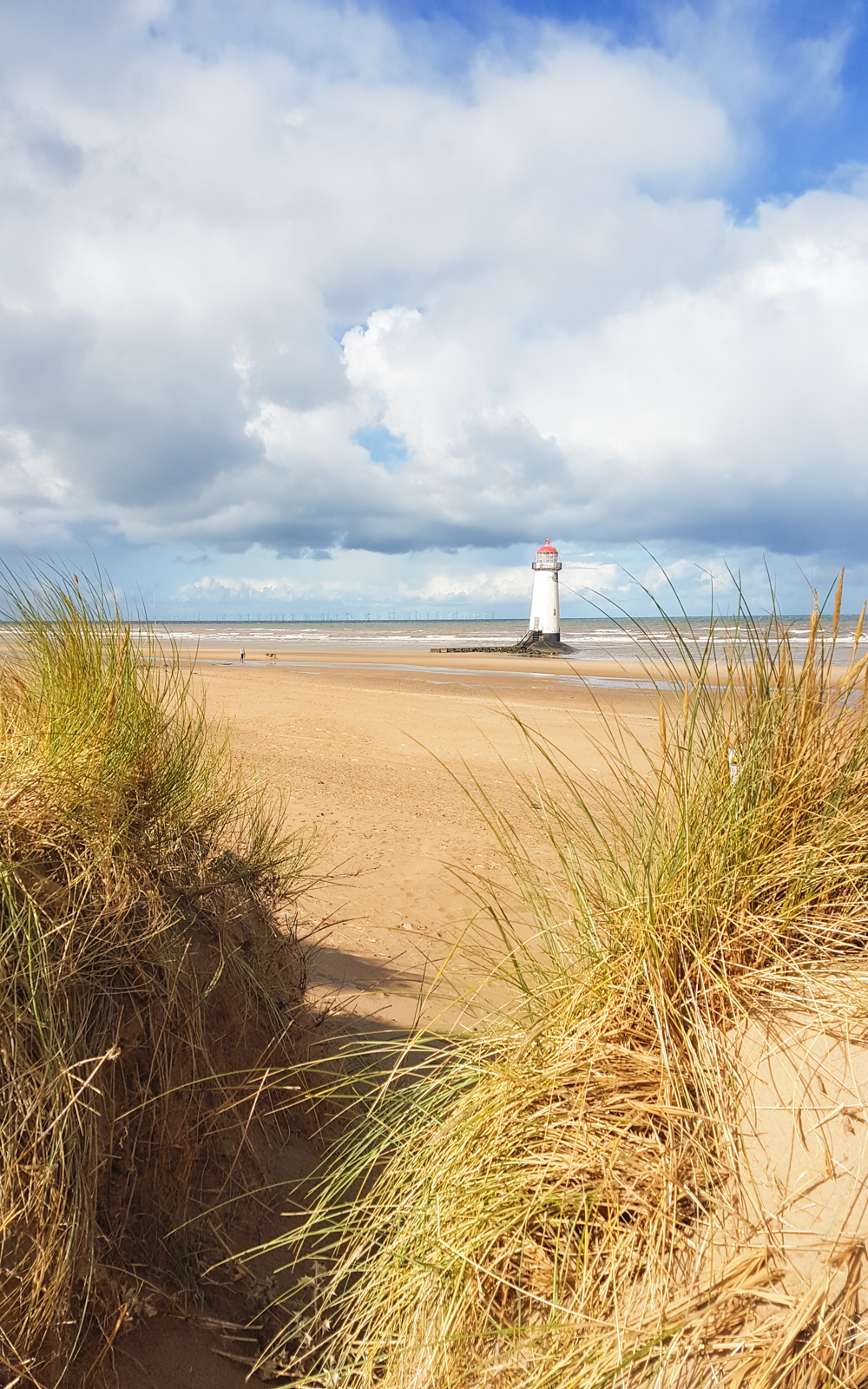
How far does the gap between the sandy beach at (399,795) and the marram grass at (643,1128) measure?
327 millimetres

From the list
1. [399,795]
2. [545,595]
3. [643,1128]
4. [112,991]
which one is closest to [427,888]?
[399,795]

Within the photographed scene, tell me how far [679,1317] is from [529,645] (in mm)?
44334

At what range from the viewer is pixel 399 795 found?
9867 mm

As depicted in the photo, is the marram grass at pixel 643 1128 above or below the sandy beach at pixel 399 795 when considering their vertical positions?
above

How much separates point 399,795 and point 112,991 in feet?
24.7

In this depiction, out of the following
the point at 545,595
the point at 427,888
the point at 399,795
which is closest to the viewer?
the point at 427,888

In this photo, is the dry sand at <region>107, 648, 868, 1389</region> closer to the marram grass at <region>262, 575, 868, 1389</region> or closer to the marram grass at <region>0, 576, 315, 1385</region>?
the marram grass at <region>262, 575, 868, 1389</region>

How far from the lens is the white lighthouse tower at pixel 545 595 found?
4681 cm

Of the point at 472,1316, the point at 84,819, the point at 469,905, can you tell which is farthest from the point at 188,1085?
the point at 469,905

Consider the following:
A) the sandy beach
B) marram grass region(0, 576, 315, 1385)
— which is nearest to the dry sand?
the sandy beach

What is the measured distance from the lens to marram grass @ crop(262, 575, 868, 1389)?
1613 mm

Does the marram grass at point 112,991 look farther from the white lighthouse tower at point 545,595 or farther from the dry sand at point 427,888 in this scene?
the white lighthouse tower at point 545,595

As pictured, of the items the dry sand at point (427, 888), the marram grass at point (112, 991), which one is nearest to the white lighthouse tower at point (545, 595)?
the dry sand at point (427, 888)

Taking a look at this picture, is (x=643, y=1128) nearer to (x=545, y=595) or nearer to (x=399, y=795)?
Answer: (x=399, y=795)
